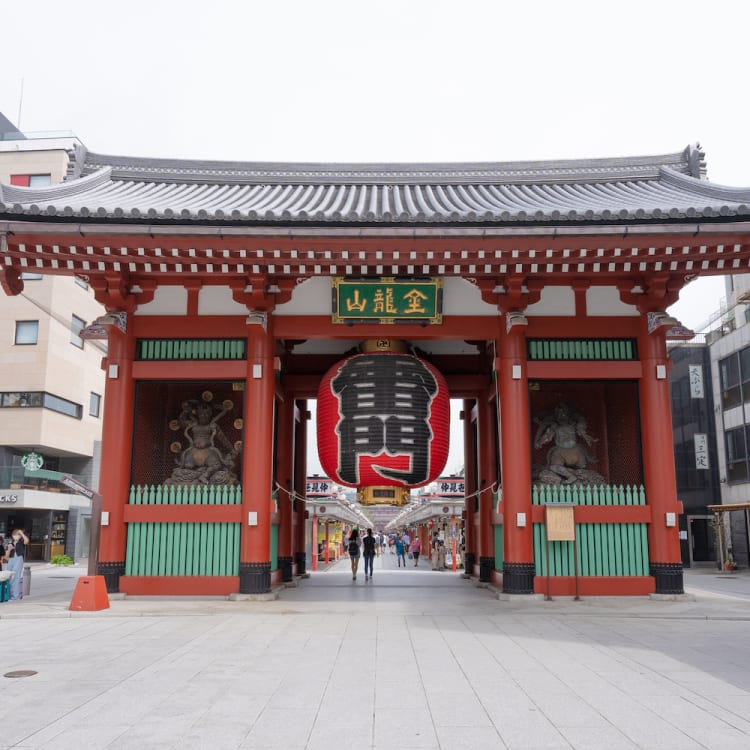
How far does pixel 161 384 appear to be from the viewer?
15.3 meters

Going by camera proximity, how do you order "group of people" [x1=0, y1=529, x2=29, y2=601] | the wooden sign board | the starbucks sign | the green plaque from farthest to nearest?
the starbucks sign, "group of people" [x1=0, y1=529, x2=29, y2=601], the green plaque, the wooden sign board

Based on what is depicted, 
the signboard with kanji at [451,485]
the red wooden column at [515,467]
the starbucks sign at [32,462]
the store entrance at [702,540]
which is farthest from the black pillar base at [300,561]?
the signboard with kanji at [451,485]

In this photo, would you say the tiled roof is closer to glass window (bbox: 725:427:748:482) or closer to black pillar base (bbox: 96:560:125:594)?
black pillar base (bbox: 96:560:125:594)

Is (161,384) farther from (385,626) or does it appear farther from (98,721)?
(98,721)

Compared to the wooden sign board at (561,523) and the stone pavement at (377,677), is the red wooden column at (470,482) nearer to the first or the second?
the wooden sign board at (561,523)

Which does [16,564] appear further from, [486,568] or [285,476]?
[486,568]

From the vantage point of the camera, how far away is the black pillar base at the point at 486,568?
1623 centimetres

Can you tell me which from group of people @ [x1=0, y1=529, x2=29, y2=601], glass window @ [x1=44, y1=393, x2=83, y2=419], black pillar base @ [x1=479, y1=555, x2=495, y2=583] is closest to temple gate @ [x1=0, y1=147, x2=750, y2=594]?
black pillar base @ [x1=479, y1=555, x2=495, y2=583]

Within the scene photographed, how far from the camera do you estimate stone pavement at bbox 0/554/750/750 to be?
16.3ft

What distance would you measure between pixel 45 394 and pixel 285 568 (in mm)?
22676

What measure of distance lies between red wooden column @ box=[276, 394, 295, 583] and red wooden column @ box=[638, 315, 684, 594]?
8210 millimetres

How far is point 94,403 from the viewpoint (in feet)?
130

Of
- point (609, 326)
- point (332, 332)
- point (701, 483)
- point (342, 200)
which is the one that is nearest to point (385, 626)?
point (332, 332)

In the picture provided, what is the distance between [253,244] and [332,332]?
8.52ft
